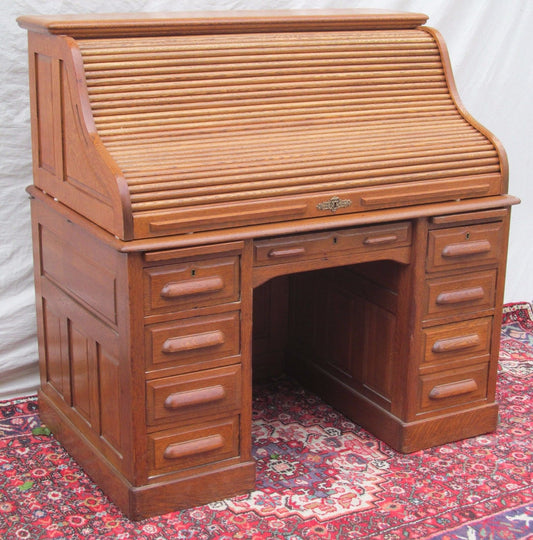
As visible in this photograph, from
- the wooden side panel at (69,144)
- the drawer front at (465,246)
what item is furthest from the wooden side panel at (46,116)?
the drawer front at (465,246)

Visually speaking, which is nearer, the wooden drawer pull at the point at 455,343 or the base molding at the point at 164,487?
the base molding at the point at 164,487

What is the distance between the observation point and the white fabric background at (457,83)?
4156 mm

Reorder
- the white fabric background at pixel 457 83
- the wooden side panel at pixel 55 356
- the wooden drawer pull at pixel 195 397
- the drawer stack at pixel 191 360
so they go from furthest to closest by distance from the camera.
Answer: the white fabric background at pixel 457 83, the wooden side panel at pixel 55 356, the wooden drawer pull at pixel 195 397, the drawer stack at pixel 191 360

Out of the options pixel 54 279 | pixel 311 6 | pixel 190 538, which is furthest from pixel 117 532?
pixel 311 6

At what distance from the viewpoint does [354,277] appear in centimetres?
409

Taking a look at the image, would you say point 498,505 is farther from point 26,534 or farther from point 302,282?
point 26,534

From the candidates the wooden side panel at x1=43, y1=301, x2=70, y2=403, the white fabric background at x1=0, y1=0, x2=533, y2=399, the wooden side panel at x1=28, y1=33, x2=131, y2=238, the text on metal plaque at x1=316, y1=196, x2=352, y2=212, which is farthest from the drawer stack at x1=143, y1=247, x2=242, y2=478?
the white fabric background at x1=0, y1=0, x2=533, y2=399

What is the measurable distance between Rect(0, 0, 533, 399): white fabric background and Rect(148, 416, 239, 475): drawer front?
4.26ft

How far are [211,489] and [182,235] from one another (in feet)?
3.26

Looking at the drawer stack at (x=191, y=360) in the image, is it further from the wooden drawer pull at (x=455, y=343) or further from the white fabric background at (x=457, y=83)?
the white fabric background at (x=457, y=83)

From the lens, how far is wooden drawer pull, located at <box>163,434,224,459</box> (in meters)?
3.42

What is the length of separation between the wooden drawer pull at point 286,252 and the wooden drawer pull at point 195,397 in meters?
0.51

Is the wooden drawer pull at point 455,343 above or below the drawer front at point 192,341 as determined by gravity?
below

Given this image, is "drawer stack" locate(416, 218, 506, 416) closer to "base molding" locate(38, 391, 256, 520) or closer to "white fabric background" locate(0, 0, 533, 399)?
"base molding" locate(38, 391, 256, 520)
